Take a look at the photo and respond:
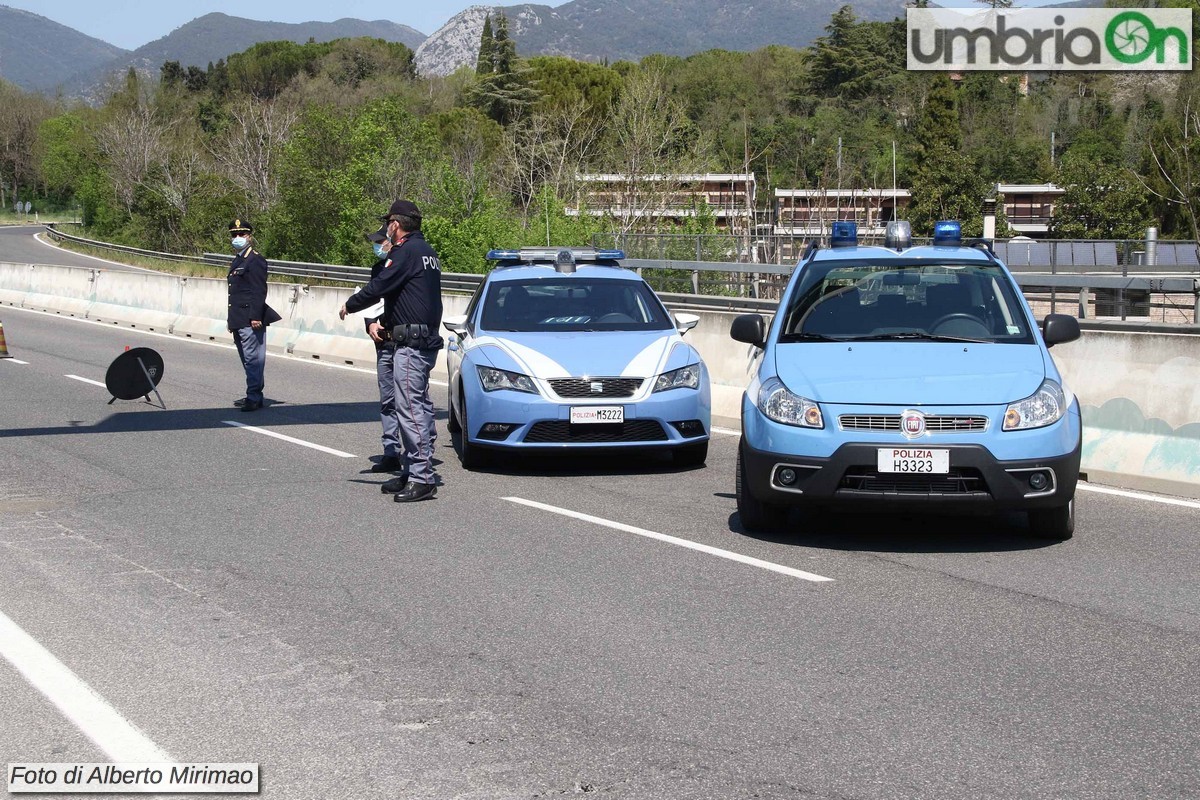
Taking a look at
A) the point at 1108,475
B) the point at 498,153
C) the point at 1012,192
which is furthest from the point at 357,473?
the point at 1012,192

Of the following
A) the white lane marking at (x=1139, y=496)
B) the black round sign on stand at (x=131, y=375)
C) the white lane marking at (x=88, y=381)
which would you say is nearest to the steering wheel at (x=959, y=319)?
the white lane marking at (x=1139, y=496)

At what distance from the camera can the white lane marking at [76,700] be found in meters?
5.02

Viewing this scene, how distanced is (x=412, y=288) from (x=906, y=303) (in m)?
3.15

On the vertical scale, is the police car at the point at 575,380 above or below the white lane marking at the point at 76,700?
above

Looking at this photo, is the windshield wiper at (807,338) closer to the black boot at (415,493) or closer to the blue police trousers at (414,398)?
the blue police trousers at (414,398)

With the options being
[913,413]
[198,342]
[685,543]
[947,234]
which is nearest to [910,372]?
[913,413]

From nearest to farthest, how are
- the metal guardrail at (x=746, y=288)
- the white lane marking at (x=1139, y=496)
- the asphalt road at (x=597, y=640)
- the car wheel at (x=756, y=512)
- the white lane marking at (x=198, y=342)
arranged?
the asphalt road at (x=597, y=640), the car wheel at (x=756, y=512), the white lane marking at (x=1139, y=496), the white lane marking at (x=198, y=342), the metal guardrail at (x=746, y=288)

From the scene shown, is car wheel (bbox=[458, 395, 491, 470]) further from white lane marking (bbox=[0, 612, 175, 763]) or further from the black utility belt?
white lane marking (bbox=[0, 612, 175, 763])

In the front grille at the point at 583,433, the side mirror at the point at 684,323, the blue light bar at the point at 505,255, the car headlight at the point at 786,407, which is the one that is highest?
the blue light bar at the point at 505,255

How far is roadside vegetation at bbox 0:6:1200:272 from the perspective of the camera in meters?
73.4

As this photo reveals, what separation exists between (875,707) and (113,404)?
516 inches

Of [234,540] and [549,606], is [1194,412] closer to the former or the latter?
[549,606]

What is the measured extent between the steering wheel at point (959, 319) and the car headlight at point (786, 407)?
4.09 feet

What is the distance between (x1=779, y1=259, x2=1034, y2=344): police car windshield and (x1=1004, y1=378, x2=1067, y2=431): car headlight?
0.74m
